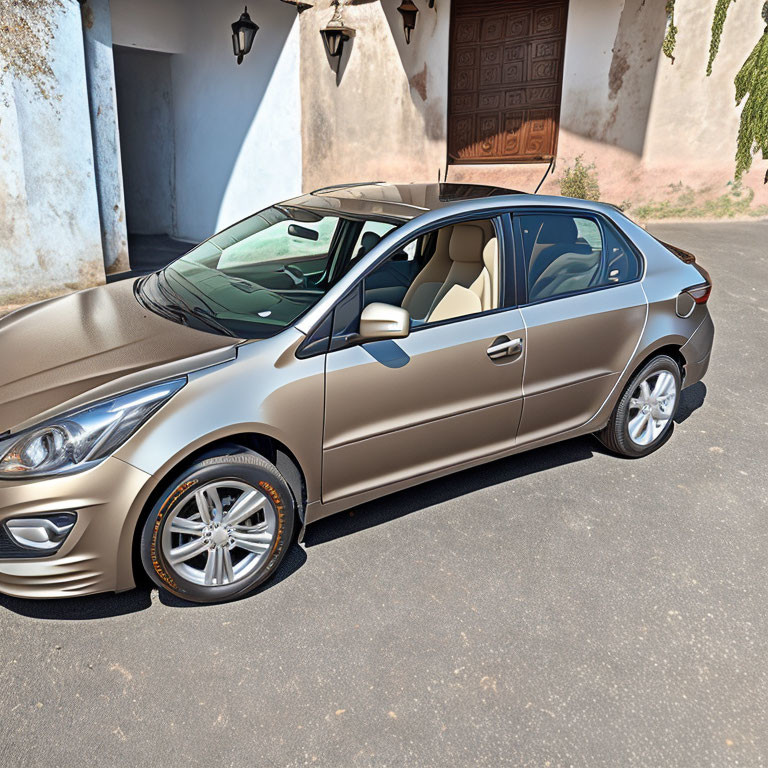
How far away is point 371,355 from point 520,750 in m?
Answer: 1.65

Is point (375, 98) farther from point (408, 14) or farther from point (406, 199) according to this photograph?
point (406, 199)

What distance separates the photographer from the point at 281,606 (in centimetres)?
307

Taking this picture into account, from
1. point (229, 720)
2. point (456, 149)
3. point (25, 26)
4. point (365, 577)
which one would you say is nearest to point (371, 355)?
point (365, 577)

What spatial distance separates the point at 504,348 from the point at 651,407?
1.44 meters

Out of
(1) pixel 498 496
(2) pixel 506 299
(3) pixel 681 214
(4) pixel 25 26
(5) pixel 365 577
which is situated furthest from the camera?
(3) pixel 681 214

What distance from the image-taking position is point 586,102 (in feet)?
35.8

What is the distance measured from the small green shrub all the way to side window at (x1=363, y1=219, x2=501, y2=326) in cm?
790

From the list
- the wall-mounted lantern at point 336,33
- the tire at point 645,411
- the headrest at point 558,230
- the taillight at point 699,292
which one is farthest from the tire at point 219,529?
the wall-mounted lantern at point 336,33

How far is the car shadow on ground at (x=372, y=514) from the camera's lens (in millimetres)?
3004

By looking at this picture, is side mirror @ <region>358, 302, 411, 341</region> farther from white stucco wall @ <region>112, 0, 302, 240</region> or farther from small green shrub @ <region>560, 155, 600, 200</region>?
white stucco wall @ <region>112, 0, 302, 240</region>

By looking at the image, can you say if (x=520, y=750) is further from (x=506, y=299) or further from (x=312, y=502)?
(x=506, y=299)

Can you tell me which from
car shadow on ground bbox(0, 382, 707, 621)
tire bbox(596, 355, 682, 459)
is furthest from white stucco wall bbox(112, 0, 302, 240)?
tire bbox(596, 355, 682, 459)

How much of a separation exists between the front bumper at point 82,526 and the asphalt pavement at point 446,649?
266 mm

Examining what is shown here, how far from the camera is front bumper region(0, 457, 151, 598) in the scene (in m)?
2.62
